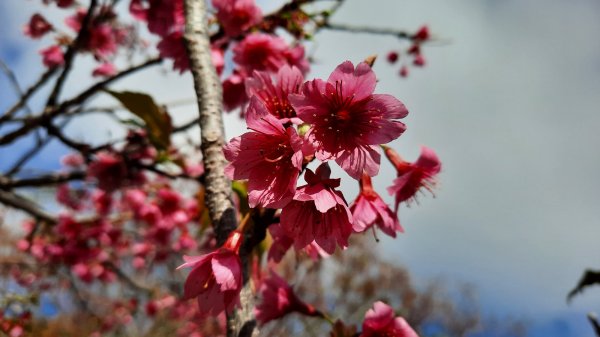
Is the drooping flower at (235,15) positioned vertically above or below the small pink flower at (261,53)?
above

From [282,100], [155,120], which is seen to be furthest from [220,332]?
[282,100]

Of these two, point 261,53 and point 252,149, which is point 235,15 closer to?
point 261,53

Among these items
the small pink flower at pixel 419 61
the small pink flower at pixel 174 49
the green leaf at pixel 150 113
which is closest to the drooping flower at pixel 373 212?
the green leaf at pixel 150 113

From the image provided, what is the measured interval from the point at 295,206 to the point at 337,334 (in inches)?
13.5

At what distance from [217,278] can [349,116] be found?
400mm

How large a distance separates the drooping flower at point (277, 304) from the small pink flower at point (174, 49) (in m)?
0.81

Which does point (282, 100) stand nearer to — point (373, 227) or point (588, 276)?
point (373, 227)

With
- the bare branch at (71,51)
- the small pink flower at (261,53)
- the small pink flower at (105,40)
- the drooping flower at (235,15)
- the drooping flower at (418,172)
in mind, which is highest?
the small pink flower at (105,40)

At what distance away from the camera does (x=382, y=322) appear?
0.98 meters

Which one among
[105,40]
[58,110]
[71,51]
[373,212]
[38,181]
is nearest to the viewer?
[373,212]

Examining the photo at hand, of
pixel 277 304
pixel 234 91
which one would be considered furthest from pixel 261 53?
pixel 277 304

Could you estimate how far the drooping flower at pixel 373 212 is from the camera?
1005 millimetres

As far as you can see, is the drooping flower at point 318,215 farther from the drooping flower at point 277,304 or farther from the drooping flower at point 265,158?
the drooping flower at point 277,304

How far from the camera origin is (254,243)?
0.86 m
